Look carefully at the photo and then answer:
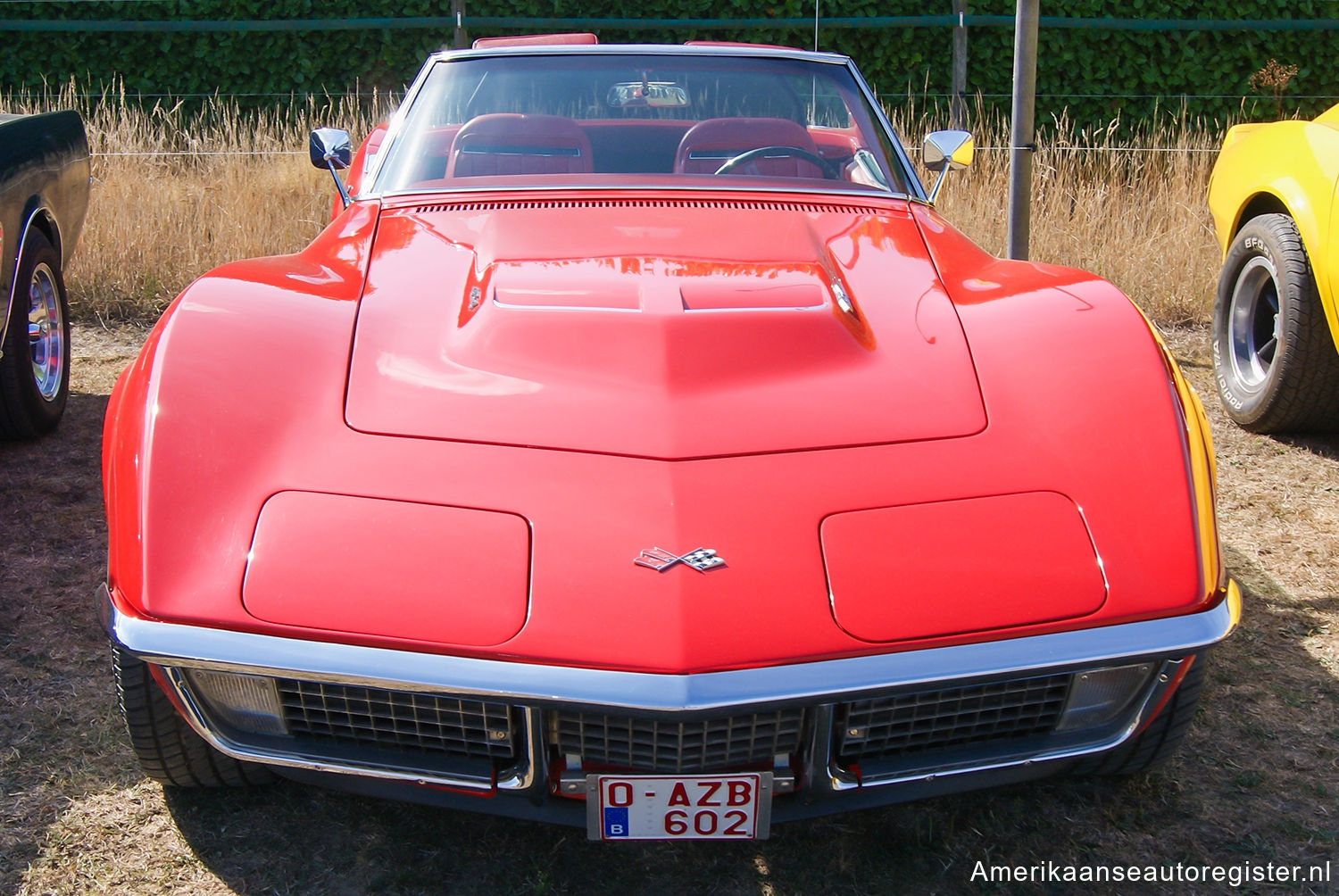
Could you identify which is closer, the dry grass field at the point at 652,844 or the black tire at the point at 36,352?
the dry grass field at the point at 652,844

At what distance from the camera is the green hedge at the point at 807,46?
31.0 feet

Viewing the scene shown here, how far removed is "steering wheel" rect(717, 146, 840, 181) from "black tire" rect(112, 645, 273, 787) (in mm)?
1917

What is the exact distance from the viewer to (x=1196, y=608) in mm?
1694

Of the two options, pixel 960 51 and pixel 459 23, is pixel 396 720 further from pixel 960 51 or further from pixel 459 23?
pixel 960 51

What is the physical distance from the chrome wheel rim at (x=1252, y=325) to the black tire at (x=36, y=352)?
4.11m

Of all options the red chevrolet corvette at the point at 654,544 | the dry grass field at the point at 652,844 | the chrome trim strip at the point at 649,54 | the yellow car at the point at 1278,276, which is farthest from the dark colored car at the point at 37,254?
the yellow car at the point at 1278,276

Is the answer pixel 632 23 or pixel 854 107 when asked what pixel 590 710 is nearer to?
pixel 854 107

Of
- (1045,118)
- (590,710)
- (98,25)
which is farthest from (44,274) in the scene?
(1045,118)

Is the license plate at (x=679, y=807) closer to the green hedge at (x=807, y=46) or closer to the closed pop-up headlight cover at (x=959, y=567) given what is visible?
the closed pop-up headlight cover at (x=959, y=567)

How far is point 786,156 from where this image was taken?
3.08 metres

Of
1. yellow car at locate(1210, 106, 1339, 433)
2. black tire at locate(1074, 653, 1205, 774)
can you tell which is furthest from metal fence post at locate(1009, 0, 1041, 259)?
black tire at locate(1074, 653, 1205, 774)

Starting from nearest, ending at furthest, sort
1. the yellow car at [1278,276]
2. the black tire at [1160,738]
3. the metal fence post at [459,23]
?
the black tire at [1160,738] < the yellow car at [1278,276] < the metal fence post at [459,23]

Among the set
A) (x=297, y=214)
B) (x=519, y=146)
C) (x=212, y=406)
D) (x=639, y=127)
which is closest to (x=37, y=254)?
(x=519, y=146)

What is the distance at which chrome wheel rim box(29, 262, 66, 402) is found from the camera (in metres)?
3.83
